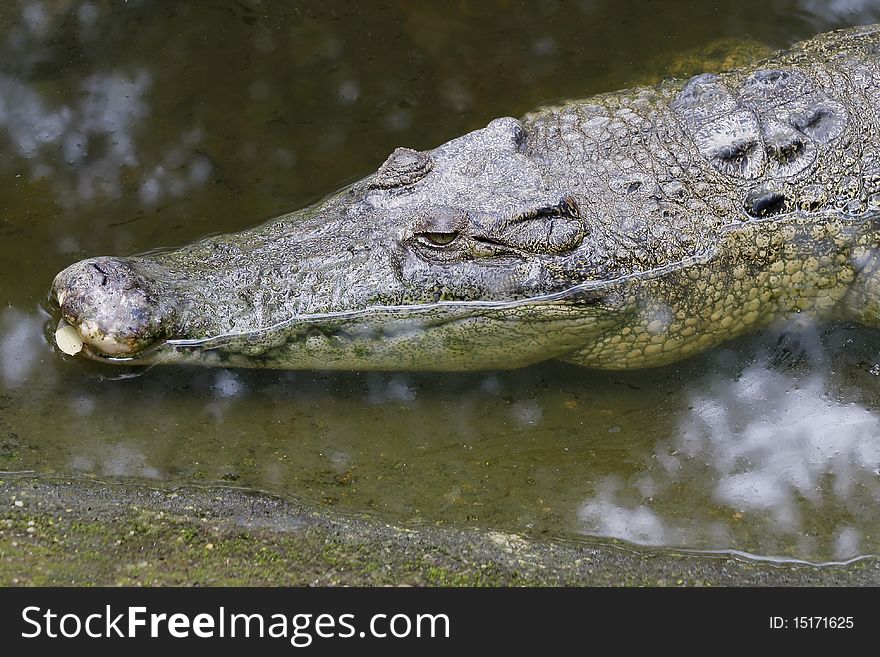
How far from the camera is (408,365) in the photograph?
4.00 metres

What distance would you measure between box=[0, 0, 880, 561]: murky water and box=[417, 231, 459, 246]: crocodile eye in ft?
2.20

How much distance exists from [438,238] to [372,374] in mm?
737

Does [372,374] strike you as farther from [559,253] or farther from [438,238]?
[559,253]

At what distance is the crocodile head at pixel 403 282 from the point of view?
3770 mm

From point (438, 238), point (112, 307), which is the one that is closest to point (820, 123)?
point (438, 238)

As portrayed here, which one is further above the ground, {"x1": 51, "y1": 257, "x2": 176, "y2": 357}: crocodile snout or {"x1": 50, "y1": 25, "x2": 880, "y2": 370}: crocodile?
{"x1": 50, "y1": 25, "x2": 880, "y2": 370}: crocodile

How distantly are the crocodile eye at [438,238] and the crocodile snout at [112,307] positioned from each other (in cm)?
114

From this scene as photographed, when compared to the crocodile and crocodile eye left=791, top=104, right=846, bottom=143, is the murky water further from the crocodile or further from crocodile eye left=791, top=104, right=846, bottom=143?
crocodile eye left=791, top=104, right=846, bottom=143

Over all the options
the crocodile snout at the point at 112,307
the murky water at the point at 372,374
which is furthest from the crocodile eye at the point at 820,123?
the crocodile snout at the point at 112,307

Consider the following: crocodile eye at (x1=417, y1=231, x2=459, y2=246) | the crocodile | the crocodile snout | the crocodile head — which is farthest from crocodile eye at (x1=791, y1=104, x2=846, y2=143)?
A: the crocodile snout

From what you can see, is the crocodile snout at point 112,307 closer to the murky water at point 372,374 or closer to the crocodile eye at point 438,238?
the murky water at point 372,374

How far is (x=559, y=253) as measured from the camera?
12.6 feet

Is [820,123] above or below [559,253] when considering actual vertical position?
above

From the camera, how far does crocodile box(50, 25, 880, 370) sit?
3795 millimetres
